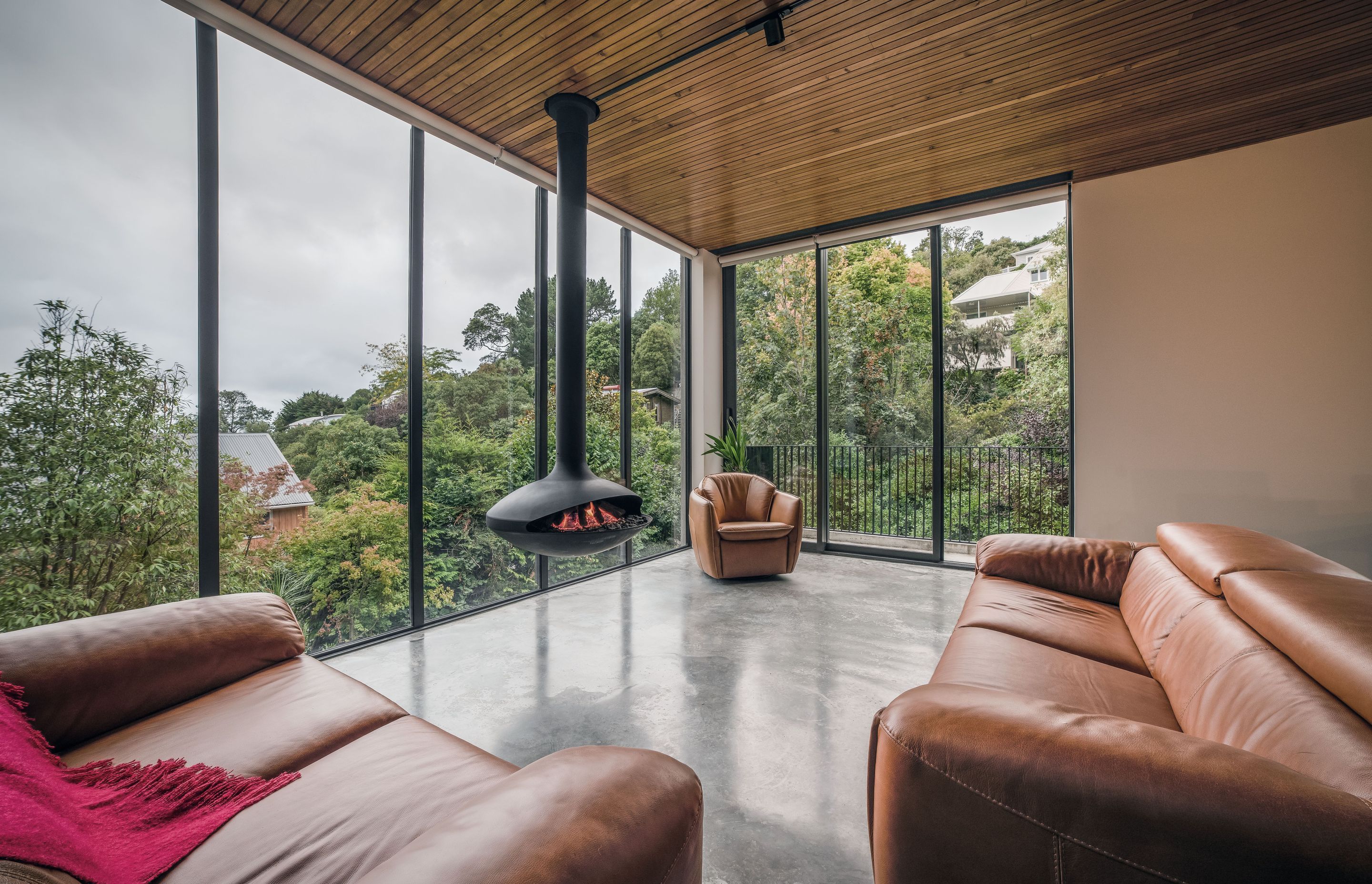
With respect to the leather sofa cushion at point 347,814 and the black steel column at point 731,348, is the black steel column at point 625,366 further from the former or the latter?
the leather sofa cushion at point 347,814

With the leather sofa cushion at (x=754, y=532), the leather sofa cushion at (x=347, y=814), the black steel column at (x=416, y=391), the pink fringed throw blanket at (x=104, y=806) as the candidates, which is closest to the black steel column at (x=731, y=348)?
the leather sofa cushion at (x=754, y=532)

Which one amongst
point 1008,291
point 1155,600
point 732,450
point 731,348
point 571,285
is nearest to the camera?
point 1155,600

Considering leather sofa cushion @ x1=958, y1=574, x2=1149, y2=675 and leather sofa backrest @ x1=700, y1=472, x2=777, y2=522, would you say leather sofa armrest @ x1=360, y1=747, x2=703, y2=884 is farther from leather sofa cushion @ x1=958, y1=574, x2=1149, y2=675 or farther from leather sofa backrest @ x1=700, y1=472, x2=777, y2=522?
leather sofa backrest @ x1=700, y1=472, x2=777, y2=522

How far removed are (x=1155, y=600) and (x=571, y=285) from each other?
284 cm

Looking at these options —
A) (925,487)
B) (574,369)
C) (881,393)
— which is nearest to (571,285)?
(574,369)

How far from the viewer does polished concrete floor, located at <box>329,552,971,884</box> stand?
61.8 inches

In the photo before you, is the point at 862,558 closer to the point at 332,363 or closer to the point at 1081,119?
the point at 1081,119

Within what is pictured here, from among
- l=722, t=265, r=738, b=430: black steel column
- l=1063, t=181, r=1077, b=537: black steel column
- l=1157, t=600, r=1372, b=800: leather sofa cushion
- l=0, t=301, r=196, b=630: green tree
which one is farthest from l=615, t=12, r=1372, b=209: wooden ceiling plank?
l=0, t=301, r=196, b=630: green tree

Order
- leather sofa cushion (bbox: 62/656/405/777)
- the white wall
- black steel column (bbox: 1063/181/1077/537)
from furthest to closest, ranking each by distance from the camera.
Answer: the white wall < black steel column (bbox: 1063/181/1077/537) < leather sofa cushion (bbox: 62/656/405/777)

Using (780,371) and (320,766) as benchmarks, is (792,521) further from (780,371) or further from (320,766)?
(320,766)

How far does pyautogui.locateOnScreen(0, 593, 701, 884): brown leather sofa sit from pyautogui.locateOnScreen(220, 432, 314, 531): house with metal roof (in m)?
1.03

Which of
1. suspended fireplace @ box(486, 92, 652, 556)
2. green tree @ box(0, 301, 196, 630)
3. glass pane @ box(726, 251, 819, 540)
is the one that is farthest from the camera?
glass pane @ box(726, 251, 819, 540)

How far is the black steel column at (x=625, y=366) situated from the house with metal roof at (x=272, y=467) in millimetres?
2372

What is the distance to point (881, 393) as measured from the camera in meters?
4.83
